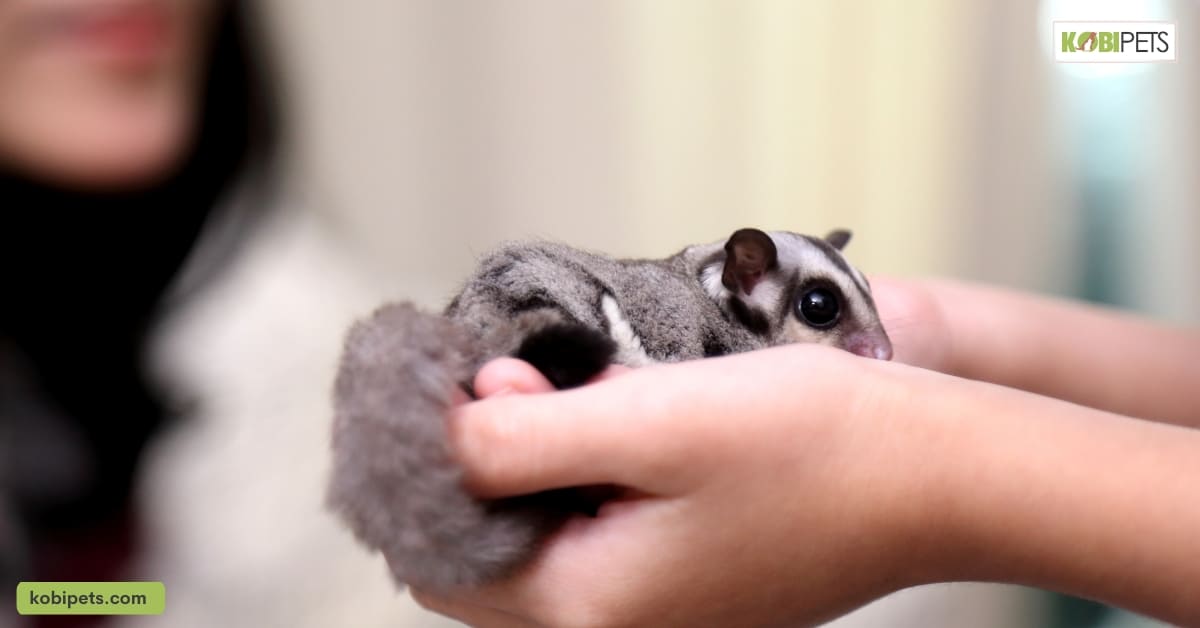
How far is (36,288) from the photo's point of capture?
1.92m

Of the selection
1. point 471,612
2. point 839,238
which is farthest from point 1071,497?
point 471,612

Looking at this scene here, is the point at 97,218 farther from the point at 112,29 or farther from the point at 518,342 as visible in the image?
the point at 518,342

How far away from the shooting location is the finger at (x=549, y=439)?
821 mm

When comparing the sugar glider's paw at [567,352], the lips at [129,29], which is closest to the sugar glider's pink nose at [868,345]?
the sugar glider's paw at [567,352]

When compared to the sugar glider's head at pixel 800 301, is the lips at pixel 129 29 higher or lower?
higher

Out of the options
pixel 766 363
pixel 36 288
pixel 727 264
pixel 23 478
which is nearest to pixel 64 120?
pixel 36 288

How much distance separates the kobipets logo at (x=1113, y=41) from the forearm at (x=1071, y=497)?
514 millimetres

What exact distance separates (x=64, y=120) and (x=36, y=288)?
0.43m

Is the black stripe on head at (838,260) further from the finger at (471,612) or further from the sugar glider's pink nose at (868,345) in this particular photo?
the finger at (471,612)

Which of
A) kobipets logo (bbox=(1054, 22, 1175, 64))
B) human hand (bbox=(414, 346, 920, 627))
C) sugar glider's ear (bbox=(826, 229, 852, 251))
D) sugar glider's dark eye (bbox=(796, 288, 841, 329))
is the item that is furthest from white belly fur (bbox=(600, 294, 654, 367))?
kobipets logo (bbox=(1054, 22, 1175, 64))

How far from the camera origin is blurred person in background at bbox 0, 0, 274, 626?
5.48 feet

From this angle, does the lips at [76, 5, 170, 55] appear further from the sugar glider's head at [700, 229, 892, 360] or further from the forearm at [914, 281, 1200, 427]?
the forearm at [914, 281, 1200, 427]

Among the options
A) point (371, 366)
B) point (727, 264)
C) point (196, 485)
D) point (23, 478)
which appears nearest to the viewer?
point (371, 366)

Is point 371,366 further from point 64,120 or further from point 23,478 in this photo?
point 23,478
